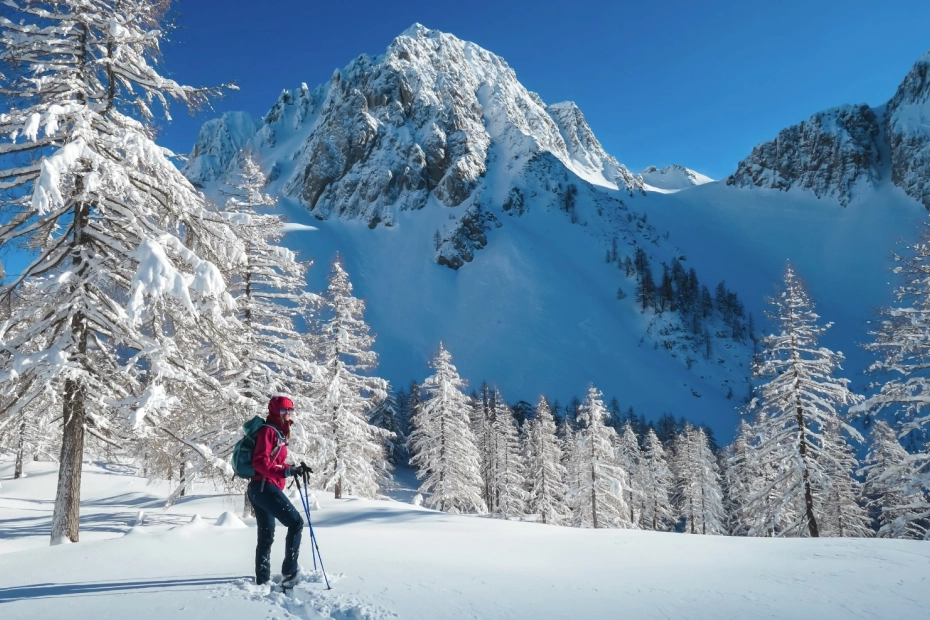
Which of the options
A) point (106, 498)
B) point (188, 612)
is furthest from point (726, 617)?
point (106, 498)

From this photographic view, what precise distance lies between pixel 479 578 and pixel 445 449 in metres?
29.1

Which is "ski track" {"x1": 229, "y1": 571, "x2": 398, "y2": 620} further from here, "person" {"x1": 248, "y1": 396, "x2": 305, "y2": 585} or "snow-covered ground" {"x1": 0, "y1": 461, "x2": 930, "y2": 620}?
"person" {"x1": 248, "y1": 396, "x2": 305, "y2": 585}

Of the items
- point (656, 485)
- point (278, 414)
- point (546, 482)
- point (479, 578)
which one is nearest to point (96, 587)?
point (278, 414)

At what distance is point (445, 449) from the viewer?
113 feet

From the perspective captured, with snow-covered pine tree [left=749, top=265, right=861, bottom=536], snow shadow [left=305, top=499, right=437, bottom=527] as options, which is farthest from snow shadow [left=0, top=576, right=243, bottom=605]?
snow-covered pine tree [left=749, top=265, right=861, bottom=536]

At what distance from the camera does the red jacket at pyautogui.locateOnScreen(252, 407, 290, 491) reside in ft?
17.3

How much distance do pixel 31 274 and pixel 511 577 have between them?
890 centimetres

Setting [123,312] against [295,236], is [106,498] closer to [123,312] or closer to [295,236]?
[123,312]

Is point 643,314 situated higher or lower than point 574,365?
higher

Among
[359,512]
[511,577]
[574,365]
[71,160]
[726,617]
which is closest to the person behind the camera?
[726,617]

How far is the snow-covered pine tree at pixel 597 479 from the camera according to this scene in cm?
3575

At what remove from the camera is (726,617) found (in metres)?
4.94

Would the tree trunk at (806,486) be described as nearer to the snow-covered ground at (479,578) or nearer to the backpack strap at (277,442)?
the snow-covered ground at (479,578)

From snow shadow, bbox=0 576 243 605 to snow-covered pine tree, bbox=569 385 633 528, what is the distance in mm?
31571
